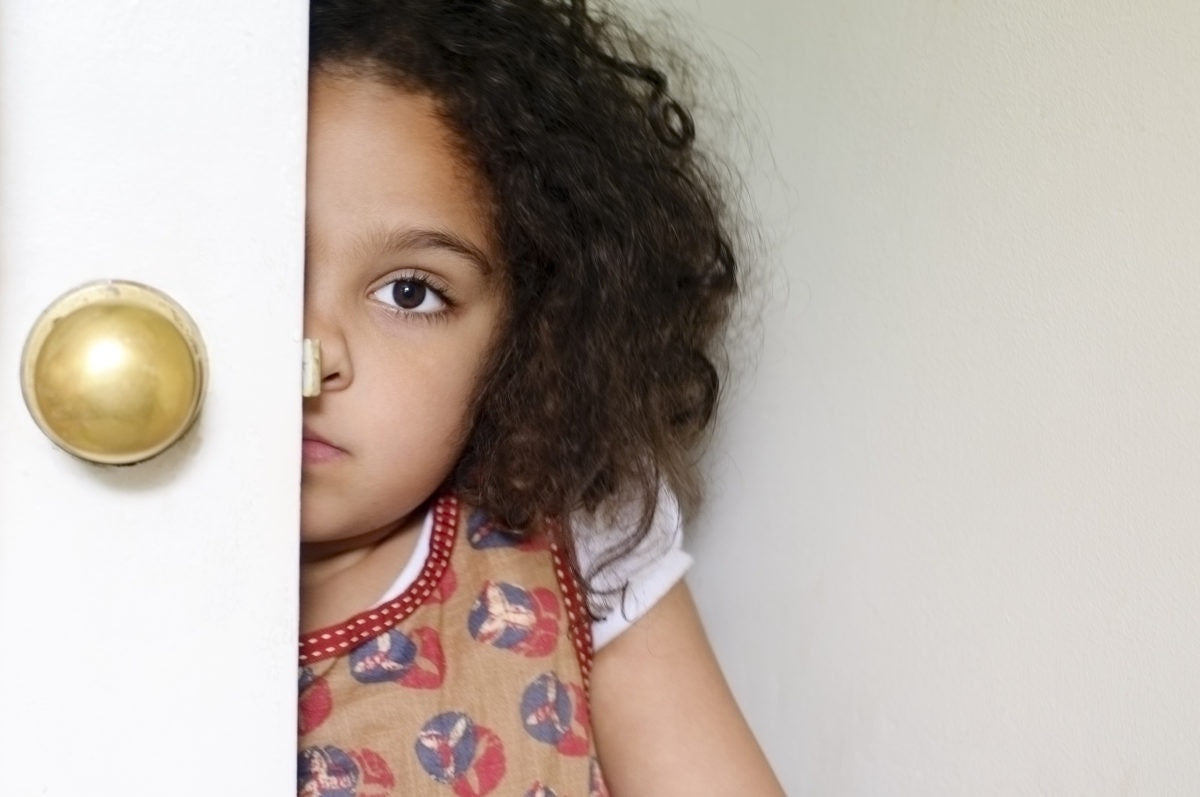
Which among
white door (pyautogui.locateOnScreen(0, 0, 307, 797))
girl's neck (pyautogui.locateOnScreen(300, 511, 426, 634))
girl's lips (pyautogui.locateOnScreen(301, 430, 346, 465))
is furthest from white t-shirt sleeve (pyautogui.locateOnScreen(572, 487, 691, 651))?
white door (pyautogui.locateOnScreen(0, 0, 307, 797))

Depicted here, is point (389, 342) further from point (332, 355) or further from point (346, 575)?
point (346, 575)

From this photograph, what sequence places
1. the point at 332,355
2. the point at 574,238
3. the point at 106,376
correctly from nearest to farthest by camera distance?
the point at 106,376 → the point at 332,355 → the point at 574,238

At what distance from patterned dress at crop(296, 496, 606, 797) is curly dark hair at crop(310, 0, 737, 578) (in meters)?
0.04

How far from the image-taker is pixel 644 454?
0.85 metres

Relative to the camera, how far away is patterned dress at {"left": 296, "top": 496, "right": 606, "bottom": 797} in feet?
2.46

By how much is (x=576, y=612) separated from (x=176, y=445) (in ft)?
1.80

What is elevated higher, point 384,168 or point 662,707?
point 384,168

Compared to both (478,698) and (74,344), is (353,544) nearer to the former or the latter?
(478,698)

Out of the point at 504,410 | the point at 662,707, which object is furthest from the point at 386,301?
the point at 662,707

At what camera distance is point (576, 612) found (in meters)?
0.85

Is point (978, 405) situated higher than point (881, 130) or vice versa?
point (881, 130)

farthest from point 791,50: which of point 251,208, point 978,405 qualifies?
point 251,208

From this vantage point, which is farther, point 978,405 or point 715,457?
point 715,457

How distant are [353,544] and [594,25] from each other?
36cm
